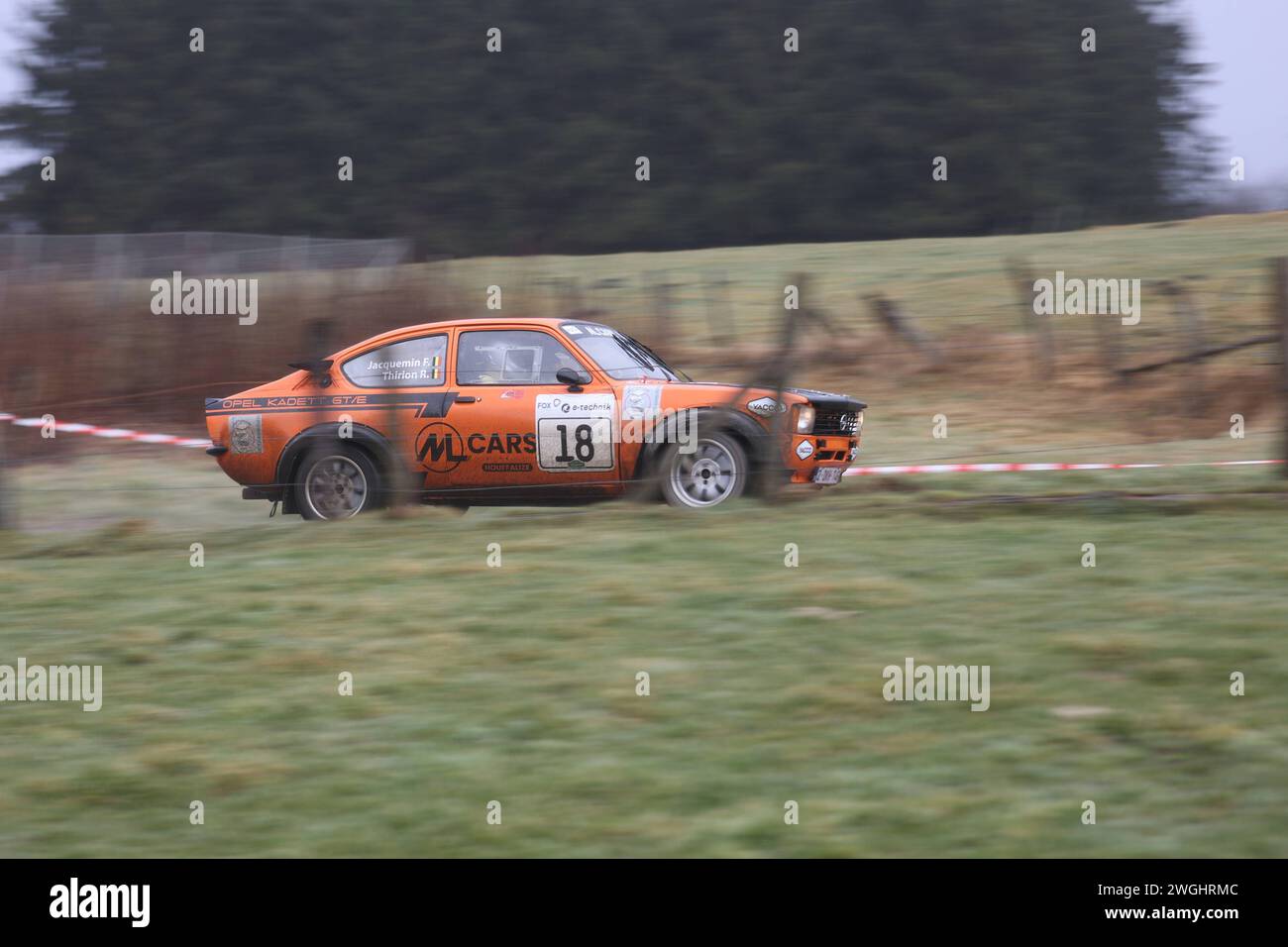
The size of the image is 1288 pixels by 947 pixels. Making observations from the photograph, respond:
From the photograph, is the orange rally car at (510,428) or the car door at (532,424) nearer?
the orange rally car at (510,428)

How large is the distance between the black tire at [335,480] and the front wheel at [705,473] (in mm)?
2159

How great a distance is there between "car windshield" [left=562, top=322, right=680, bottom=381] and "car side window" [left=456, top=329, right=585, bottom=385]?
19cm

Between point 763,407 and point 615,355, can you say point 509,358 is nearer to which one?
point 615,355

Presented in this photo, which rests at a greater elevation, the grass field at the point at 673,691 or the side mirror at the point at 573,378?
the side mirror at the point at 573,378

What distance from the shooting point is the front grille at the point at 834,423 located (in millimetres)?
10703

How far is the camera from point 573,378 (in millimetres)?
10719

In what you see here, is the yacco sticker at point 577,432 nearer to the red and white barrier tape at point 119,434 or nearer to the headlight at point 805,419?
the headlight at point 805,419

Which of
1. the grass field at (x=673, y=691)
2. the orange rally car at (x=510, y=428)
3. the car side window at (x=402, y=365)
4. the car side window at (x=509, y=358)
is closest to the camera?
the grass field at (x=673, y=691)

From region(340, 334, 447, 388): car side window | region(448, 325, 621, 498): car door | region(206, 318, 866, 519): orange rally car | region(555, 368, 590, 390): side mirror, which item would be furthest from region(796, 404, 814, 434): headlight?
region(340, 334, 447, 388): car side window

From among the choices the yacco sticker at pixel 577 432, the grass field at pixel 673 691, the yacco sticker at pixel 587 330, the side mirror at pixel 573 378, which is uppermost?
the yacco sticker at pixel 587 330

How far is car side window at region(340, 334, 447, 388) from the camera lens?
1105 cm

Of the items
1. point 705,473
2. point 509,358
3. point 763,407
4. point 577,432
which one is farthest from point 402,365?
point 763,407

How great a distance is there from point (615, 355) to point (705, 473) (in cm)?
129

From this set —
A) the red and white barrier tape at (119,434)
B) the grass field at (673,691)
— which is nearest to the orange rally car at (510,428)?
the grass field at (673,691)
